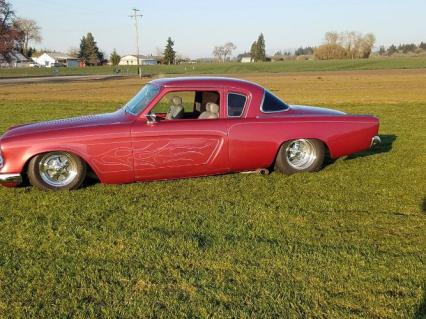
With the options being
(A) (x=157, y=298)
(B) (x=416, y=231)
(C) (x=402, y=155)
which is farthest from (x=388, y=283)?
(C) (x=402, y=155)

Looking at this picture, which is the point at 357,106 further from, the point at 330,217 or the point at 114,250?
the point at 114,250

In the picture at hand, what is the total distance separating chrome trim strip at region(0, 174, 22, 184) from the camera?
16.1 feet

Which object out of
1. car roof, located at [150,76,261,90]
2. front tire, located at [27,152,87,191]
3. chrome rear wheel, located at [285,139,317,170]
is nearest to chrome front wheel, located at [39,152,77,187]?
front tire, located at [27,152,87,191]

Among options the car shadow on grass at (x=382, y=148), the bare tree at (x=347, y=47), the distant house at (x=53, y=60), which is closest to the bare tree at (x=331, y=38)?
the bare tree at (x=347, y=47)

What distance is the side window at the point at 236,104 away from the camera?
18.0ft

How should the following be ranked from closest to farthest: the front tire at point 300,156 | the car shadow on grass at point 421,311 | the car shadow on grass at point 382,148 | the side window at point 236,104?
the car shadow on grass at point 421,311
the side window at point 236,104
the front tire at point 300,156
the car shadow on grass at point 382,148

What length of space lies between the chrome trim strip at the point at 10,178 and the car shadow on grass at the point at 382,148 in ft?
15.5

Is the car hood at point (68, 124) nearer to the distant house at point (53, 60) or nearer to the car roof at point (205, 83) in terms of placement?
the car roof at point (205, 83)

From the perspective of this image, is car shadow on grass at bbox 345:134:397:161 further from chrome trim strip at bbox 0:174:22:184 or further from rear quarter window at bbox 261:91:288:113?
chrome trim strip at bbox 0:174:22:184

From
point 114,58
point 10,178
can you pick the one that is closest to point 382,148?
point 10,178

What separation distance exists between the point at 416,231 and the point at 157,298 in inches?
95.8

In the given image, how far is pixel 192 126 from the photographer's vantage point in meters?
5.23

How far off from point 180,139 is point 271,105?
4.41ft

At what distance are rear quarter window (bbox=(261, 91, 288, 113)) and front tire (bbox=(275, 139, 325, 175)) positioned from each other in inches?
18.1
